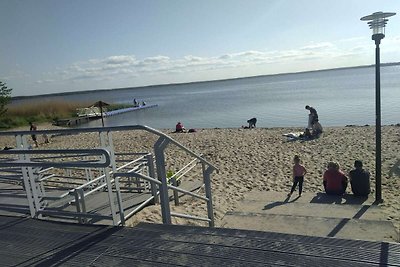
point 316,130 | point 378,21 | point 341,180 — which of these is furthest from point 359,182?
point 316,130

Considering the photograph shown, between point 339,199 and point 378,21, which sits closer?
point 378,21

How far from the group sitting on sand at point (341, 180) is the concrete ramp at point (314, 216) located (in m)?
0.17

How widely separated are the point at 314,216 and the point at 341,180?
195cm

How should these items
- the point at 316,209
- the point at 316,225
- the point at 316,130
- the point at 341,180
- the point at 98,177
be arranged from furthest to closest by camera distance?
the point at 316,130 → the point at 341,180 → the point at 316,209 → the point at 316,225 → the point at 98,177

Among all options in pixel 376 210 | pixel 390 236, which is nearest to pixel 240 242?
pixel 390 236

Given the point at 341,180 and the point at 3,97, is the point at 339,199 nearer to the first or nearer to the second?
the point at 341,180

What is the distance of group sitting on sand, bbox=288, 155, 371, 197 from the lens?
22.3 ft

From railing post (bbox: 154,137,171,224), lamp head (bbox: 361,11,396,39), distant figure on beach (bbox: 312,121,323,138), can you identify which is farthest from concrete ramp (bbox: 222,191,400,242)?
distant figure on beach (bbox: 312,121,323,138)

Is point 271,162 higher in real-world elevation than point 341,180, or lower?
lower

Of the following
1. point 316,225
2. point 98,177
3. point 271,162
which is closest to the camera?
point 98,177

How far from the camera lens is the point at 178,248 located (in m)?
2.89

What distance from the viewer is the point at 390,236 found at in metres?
4.36

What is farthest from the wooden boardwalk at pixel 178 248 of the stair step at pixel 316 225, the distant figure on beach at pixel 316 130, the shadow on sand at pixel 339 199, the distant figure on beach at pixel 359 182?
the distant figure on beach at pixel 316 130

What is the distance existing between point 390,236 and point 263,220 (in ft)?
5.83
